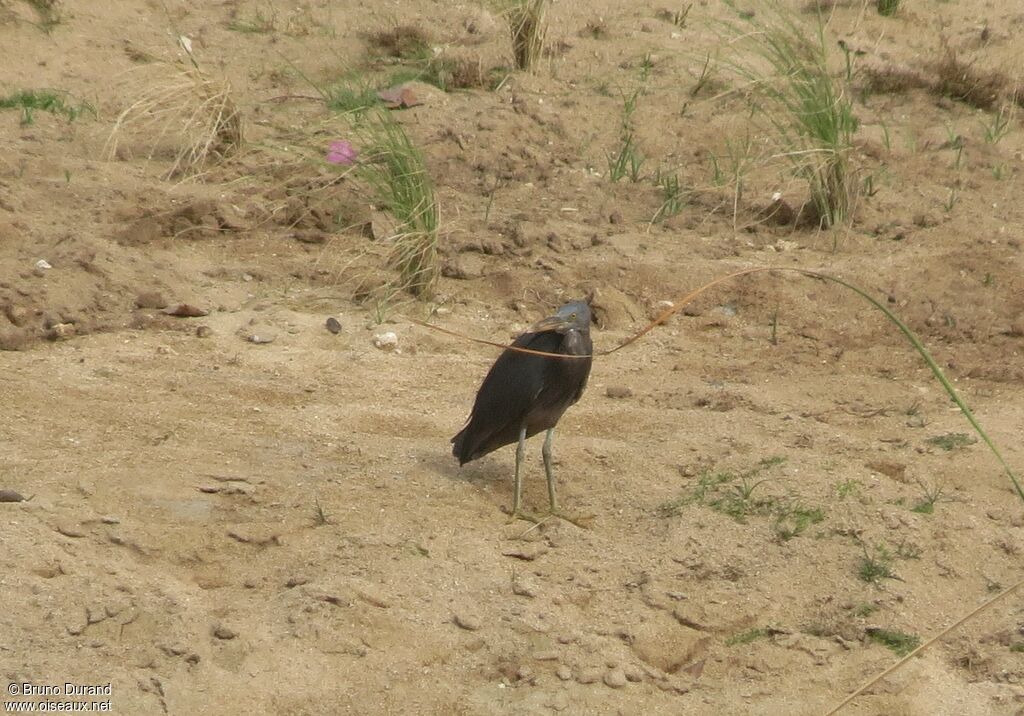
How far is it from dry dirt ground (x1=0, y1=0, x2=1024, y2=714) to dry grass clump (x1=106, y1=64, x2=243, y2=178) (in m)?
0.09

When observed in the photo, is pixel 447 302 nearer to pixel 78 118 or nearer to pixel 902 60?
pixel 78 118

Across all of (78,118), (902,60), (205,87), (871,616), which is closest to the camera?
(871,616)

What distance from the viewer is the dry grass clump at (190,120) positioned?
6.72 meters

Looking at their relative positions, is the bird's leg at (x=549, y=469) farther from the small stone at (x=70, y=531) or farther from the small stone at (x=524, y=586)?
the small stone at (x=70, y=531)

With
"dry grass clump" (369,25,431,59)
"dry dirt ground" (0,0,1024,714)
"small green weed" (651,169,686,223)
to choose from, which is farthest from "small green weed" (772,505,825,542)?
"dry grass clump" (369,25,431,59)

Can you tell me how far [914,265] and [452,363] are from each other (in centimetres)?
210

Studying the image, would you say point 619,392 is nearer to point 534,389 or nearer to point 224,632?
point 534,389

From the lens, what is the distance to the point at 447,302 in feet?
19.5

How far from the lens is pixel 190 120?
665 cm

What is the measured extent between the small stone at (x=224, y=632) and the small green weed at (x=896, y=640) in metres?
1.70

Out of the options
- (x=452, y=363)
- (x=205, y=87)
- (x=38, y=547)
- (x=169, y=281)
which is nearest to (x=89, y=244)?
(x=169, y=281)

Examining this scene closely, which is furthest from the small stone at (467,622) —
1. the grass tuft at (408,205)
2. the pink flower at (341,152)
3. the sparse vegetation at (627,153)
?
the sparse vegetation at (627,153)

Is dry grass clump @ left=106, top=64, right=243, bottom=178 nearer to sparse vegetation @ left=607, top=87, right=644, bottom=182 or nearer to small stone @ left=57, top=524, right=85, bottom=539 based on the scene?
sparse vegetation @ left=607, top=87, right=644, bottom=182

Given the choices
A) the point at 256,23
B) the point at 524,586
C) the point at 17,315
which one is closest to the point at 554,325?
the point at 524,586
